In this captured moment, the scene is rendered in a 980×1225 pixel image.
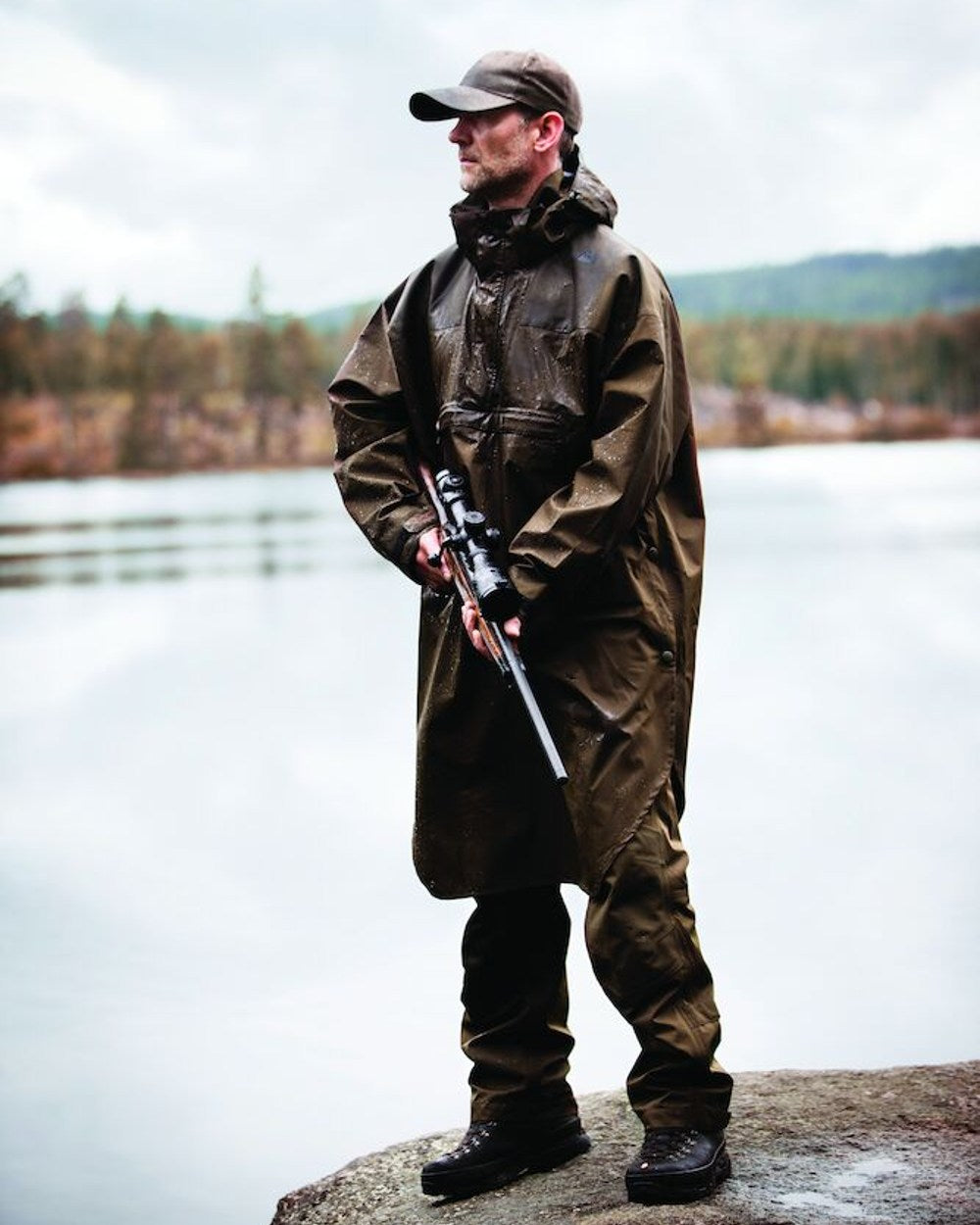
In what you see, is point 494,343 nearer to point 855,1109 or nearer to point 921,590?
point 855,1109

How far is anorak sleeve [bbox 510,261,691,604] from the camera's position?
298 centimetres

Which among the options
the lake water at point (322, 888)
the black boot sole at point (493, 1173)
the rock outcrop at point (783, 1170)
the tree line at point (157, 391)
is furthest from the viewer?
the tree line at point (157, 391)

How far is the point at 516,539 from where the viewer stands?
3035 mm

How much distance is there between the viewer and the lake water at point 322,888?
4.69 metres

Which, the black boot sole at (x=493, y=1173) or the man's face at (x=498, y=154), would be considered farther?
the black boot sole at (x=493, y=1173)

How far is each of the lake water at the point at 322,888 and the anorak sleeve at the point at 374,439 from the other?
182cm

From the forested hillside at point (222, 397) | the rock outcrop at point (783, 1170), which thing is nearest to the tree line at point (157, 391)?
the forested hillside at point (222, 397)

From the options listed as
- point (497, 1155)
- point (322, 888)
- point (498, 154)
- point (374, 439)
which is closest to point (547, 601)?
point (374, 439)

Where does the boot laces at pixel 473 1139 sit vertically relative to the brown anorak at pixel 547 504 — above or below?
below

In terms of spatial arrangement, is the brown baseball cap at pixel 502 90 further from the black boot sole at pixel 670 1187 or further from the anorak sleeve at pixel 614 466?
the black boot sole at pixel 670 1187

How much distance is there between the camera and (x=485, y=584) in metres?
3.00

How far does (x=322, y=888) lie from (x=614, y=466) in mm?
3837

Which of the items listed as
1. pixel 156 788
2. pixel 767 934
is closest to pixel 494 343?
pixel 767 934

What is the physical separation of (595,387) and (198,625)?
Answer: 1130 cm
